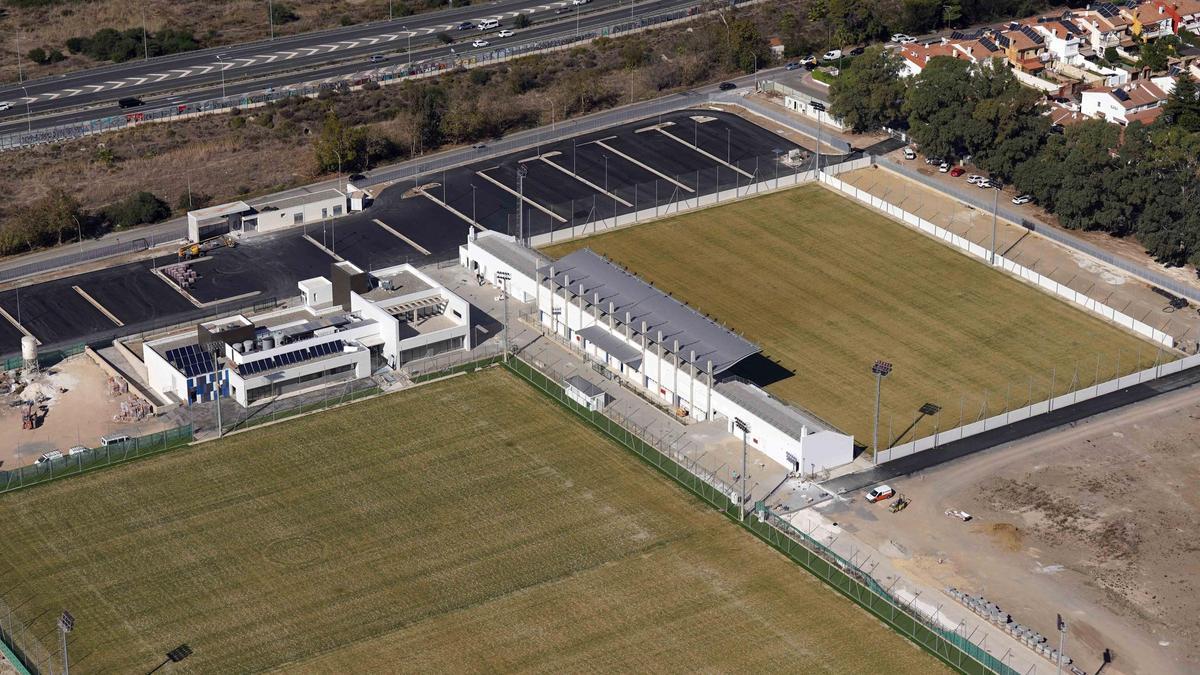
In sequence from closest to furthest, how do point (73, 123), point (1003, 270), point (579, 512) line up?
1. point (579, 512)
2. point (1003, 270)
3. point (73, 123)

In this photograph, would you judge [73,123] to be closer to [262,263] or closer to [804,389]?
[262,263]

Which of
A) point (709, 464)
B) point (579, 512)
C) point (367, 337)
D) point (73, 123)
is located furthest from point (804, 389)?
point (73, 123)

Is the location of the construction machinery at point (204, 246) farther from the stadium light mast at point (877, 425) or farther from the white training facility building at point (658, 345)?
the stadium light mast at point (877, 425)

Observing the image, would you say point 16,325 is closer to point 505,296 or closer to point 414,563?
point 505,296

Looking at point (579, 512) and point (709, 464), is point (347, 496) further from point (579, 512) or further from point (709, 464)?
point (709, 464)

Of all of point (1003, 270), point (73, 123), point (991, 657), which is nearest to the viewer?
point (991, 657)

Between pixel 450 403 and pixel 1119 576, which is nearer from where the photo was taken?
pixel 1119 576

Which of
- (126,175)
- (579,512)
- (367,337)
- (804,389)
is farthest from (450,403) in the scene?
(126,175)

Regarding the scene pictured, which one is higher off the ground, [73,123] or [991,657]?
[73,123]

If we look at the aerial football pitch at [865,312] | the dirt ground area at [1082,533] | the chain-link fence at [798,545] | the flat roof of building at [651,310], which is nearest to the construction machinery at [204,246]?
the aerial football pitch at [865,312]
